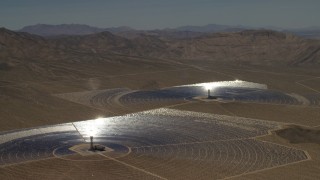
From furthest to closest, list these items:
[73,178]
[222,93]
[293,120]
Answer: [222,93] < [293,120] < [73,178]

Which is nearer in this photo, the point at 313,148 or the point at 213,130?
the point at 313,148

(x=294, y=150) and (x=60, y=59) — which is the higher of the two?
(x=60, y=59)

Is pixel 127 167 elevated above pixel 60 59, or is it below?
below

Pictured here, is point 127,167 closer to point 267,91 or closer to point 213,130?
point 213,130

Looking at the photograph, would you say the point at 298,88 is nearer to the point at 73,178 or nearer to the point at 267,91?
the point at 267,91

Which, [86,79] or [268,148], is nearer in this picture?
[268,148]

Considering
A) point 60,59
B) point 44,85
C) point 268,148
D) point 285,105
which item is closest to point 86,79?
point 44,85

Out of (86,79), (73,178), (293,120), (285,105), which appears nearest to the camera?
(73,178)

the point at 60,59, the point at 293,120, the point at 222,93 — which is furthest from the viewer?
the point at 60,59

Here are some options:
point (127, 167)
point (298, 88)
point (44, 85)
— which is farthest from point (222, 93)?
point (127, 167)
